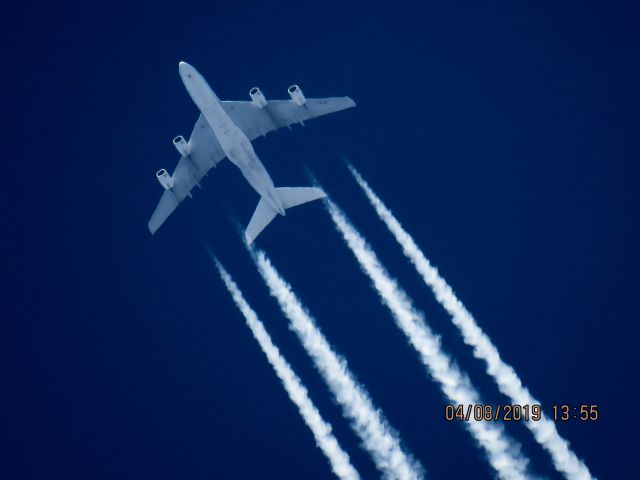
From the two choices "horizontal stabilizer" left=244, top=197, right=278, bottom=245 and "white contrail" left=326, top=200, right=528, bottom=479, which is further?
"horizontal stabilizer" left=244, top=197, right=278, bottom=245

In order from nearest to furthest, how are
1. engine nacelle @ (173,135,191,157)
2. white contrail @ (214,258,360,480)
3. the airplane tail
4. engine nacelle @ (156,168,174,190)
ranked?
white contrail @ (214,258,360,480)
the airplane tail
engine nacelle @ (173,135,191,157)
engine nacelle @ (156,168,174,190)

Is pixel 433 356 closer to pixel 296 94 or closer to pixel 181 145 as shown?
pixel 296 94

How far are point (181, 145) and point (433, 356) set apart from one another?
1718 cm

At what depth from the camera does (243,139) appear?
124ft

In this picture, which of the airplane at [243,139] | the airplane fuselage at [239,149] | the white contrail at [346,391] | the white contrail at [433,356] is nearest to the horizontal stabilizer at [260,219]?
the airplane at [243,139]

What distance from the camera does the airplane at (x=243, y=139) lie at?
37.8 metres

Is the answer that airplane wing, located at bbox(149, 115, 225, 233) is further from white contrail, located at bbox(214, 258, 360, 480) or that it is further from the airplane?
white contrail, located at bbox(214, 258, 360, 480)

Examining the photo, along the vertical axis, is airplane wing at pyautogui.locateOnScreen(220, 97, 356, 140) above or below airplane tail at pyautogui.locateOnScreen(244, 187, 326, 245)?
above

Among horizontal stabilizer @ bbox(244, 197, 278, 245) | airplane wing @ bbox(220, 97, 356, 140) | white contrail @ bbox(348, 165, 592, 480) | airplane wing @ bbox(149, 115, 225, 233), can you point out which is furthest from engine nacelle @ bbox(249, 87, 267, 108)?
white contrail @ bbox(348, 165, 592, 480)

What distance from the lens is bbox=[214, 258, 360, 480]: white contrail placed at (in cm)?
3712

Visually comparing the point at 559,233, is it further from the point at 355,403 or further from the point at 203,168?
the point at 203,168

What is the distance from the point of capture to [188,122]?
152ft

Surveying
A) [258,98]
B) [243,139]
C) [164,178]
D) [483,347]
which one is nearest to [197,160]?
[164,178]

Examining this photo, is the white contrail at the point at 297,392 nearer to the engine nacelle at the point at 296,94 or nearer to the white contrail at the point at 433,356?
the white contrail at the point at 433,356
